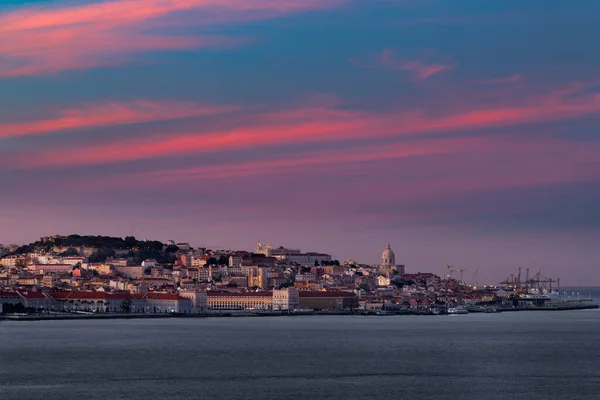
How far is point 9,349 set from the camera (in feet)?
130

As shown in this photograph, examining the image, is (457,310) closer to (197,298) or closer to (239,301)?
(239,301)

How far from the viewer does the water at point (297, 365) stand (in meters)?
27.7

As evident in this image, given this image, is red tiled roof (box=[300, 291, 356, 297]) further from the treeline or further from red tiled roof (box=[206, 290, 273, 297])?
the treeline

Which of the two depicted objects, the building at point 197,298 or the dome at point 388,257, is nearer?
the building at point 197,298

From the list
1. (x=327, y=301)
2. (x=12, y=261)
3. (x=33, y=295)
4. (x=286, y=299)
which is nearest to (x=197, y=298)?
(x=286, y=299)

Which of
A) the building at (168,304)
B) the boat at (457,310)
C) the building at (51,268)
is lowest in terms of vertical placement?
A: the boat at (457,310)

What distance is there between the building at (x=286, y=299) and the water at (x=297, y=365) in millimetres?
32768

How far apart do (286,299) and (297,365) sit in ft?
169

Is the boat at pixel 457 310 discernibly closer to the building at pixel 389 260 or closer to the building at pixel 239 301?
the building at pixel 239 301

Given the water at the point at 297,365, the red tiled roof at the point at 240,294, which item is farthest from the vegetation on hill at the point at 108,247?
the water at the point at 297,365

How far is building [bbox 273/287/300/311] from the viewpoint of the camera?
279ft

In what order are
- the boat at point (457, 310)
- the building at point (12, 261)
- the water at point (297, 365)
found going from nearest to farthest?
the water at point (297, 365) < the boat at point (457, 310) < the building at point (12, 261)

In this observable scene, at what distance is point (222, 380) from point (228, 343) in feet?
45.9

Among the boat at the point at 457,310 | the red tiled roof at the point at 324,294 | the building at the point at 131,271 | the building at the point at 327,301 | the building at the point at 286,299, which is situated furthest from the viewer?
the building at the point at 131,271
